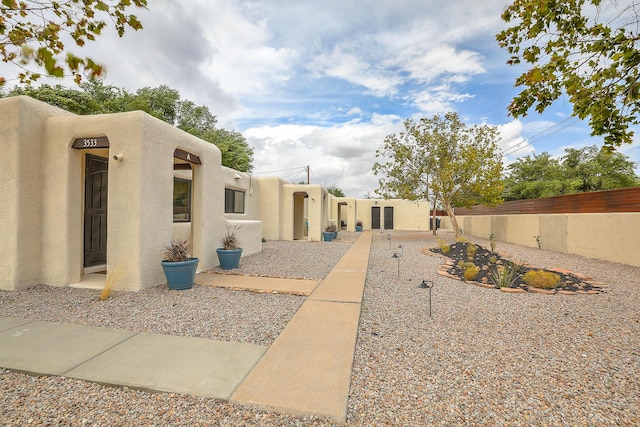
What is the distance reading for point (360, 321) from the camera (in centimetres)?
384

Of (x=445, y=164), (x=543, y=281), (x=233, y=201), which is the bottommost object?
(x=543, y=281)

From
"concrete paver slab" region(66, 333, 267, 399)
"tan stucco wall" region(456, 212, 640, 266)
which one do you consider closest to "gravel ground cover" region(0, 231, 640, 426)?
"concrete paver slab" region(66, 333, 267, 399)

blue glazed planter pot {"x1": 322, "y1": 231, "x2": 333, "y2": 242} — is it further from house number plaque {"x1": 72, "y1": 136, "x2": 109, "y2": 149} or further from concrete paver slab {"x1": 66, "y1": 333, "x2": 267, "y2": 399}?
concrete paver slab {"x1": 66, "y1": 333, "x2": 267, "y2": 399}

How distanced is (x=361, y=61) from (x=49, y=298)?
32.6 ft

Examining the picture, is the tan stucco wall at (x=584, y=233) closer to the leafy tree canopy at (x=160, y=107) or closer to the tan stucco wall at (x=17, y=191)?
the tan stucco wall at (x=17, y=191)

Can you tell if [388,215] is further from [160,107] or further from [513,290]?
[160,107]

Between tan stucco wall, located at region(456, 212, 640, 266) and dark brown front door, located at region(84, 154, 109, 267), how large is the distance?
13.7 m

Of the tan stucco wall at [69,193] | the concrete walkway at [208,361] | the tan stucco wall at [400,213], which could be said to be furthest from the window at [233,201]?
the tan stucco wall at [400,213]

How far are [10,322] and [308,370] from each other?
3.91 m

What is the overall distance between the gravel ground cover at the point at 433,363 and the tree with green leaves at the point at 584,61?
235 centimetres

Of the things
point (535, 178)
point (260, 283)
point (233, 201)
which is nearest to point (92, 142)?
point (260, 283)

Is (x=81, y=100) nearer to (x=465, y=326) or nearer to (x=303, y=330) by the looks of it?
(x=303, y=330)

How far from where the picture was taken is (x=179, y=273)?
5105 mm

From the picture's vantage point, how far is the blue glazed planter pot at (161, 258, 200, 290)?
5051 millimetres
